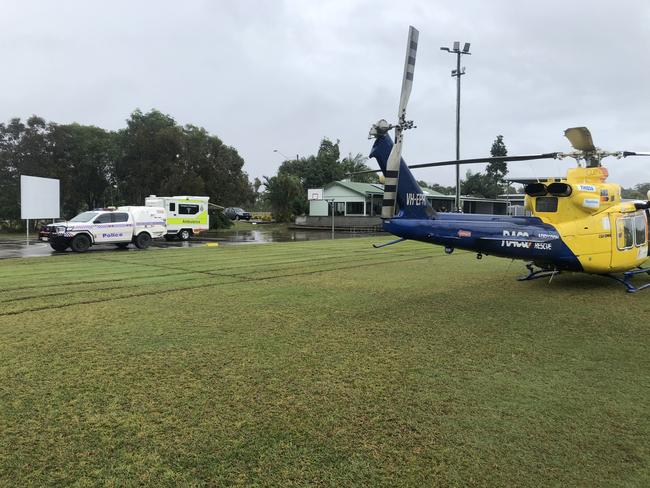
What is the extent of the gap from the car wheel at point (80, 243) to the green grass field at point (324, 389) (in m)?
9.22

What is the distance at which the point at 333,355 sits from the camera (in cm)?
482

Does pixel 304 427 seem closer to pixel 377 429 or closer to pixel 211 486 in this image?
pixel 377 429

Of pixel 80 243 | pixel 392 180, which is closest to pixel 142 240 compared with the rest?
pixel 80 243

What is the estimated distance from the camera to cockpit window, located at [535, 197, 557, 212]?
8.45m

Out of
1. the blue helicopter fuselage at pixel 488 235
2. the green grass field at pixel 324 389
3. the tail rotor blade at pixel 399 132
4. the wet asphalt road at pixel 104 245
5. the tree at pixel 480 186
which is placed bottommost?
the green grass field at pixel 324 389

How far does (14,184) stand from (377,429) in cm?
3727

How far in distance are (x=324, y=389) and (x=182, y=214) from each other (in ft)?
71.3

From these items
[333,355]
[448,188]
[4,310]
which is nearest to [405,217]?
[333,355]

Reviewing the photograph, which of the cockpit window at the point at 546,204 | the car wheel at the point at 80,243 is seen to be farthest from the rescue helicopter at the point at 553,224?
the car wheel at the point at 80,243

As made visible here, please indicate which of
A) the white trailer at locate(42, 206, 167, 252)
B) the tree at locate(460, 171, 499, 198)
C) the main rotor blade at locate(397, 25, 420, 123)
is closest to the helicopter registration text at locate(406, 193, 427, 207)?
the main rotor blade at locate(397, 25, 420, 123)

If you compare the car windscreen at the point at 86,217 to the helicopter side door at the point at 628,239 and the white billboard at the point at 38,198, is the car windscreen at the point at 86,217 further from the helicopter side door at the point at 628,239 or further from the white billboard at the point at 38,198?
the helicopter side door at the point at 628,239

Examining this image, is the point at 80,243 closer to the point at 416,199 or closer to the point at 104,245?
the point at 104,245

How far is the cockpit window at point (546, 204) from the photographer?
8.45 meters

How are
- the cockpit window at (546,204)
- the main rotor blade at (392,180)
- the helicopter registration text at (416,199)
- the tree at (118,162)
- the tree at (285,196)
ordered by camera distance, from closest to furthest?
the main rotor blade at (392,180) < the helicopter registration text at (416,199) < the cockpit window at (546,204) < the tree at (118,162) < the tree at (285,196)
